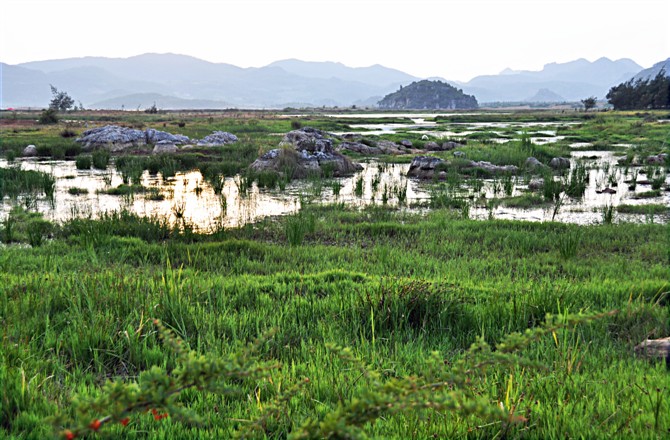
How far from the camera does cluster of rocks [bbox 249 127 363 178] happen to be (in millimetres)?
20406

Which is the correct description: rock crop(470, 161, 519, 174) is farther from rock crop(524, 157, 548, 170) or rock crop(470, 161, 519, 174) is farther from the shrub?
the shrub

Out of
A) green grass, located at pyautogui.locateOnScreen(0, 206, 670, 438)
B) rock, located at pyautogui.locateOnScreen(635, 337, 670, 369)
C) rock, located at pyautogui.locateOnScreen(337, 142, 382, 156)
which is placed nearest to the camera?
green grass, located at pyautogui.locateOnScreen(0, 206, 670, 438)

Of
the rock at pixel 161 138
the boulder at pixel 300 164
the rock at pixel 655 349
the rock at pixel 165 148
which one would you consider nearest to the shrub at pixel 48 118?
the rock at pixel 161 138

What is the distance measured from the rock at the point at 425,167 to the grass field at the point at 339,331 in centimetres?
1049

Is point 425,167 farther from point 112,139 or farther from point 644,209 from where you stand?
point 112,139

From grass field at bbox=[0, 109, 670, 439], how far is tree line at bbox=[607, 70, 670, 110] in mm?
82553

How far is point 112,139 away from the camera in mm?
30953

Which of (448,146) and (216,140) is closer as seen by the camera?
(448,146)

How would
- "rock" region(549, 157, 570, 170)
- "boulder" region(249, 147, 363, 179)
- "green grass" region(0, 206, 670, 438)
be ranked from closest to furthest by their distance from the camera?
1. "green grass" region(0, 206, 670, 438)
2. "boulder" region(249, 147, 363, 179)
3. "rock" region(549, 157, 570, 170)

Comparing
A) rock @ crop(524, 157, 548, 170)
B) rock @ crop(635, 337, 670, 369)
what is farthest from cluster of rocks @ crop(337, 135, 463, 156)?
rock @ crop(635, 337, 670, 369)

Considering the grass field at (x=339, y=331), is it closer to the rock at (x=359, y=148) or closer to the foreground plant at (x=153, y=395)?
the foreground plant at (x=153, y=395)

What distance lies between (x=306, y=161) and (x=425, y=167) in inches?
220

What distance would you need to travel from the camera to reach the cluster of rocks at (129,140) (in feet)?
98.0

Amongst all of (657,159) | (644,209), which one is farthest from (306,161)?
(657,159)
